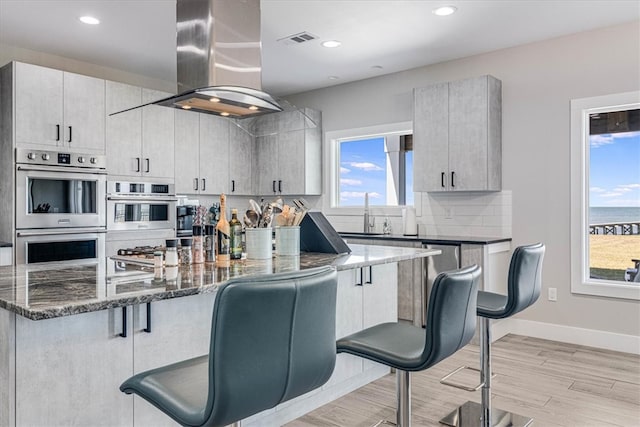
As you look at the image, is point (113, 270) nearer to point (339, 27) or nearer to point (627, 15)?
point (339, 27)

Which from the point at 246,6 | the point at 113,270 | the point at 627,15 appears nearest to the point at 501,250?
the point at 627,15

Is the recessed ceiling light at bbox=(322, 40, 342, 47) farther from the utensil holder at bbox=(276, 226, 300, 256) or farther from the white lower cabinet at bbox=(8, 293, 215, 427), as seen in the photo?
the white lower cabinet at bbox=(8, 293, 215, 427)

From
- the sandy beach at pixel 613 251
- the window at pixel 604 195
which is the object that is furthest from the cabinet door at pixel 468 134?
the sandy beach at pixel 613 251

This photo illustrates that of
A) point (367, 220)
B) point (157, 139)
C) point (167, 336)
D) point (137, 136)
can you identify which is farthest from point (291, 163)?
point (167, 336)

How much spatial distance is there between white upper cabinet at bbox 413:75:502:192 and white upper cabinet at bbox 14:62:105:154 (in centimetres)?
309

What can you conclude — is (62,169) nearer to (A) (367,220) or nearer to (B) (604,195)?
(A) (367,220)

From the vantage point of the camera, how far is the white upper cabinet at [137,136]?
4543mm

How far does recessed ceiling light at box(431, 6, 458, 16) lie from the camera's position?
3502mm

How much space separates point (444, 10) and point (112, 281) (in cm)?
305

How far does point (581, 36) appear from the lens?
160 inches

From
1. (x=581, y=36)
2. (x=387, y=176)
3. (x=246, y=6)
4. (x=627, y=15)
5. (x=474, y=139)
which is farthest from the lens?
(x=387, y=176)

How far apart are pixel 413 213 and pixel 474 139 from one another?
1.00 metres

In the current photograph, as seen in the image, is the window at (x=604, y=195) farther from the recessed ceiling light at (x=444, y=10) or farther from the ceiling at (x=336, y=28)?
the recessed ceiling light at (x=444, y=10)

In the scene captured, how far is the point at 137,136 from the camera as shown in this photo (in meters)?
4.74
